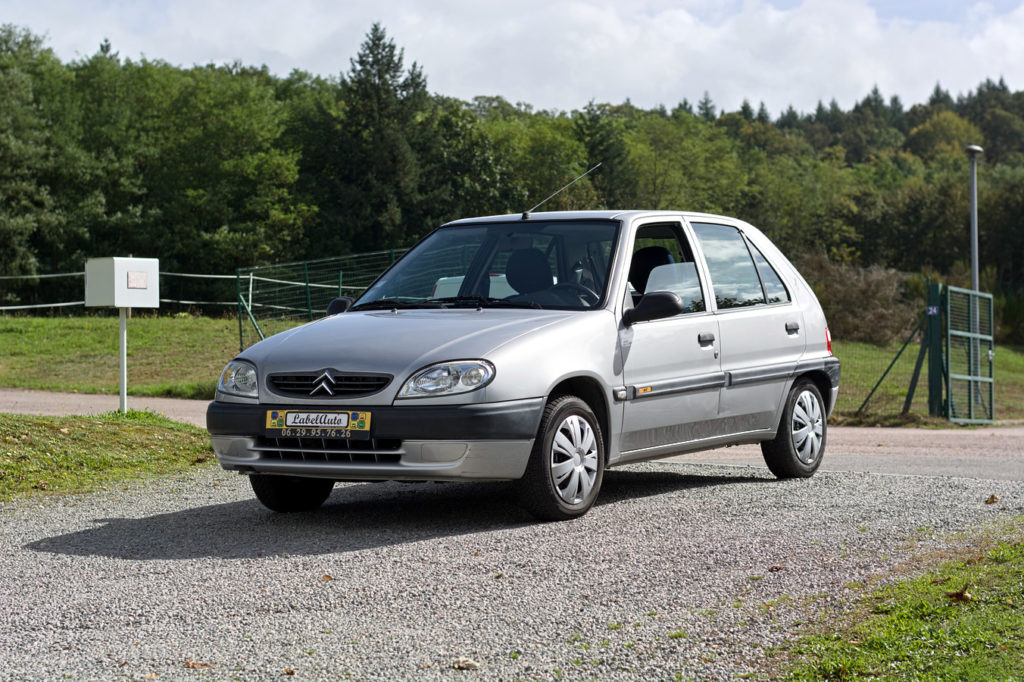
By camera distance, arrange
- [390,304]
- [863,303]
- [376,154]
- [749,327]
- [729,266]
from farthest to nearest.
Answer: [376,154] < [863,303] < [729,266] < [749,327] < [390,304]

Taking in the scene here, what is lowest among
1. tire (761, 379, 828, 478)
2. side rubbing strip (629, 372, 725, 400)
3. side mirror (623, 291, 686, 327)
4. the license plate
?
tire (761, 379, 828, 478)

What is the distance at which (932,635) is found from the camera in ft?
14.6

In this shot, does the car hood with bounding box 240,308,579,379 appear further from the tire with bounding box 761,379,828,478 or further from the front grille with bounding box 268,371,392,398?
the tire with bounding box 761,379,828,478

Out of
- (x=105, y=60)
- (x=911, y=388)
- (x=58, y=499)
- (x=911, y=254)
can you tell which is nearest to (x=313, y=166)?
(x=105, y=60)

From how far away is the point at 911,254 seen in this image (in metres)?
86.6

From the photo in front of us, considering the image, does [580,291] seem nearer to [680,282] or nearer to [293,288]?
[680,282]

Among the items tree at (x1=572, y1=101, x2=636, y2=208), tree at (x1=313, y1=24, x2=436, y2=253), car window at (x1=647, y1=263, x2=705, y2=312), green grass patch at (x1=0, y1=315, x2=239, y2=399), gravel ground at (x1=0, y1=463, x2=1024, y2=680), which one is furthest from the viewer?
tree at (x1=572, y1=101, x2=636, y2=208)

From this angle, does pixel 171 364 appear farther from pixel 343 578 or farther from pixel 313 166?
pixel 313 166

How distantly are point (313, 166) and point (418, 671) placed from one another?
66.1 meters

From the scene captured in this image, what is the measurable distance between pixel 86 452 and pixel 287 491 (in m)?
3.49

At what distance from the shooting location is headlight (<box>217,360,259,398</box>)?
24.3 ft

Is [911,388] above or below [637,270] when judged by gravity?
below

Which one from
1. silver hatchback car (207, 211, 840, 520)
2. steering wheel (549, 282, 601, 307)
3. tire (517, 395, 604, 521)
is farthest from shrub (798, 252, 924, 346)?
tire (517, 395, 604, 521)

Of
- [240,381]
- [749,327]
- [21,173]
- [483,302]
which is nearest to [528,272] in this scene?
[483,302]
